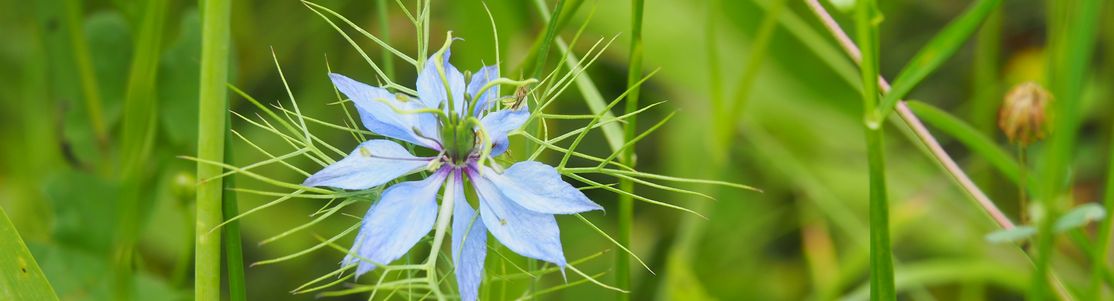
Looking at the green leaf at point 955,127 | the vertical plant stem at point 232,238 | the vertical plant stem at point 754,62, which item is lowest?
the vertical plant stem at point 232,238

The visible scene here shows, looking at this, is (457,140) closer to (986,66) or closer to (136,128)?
(136,128)

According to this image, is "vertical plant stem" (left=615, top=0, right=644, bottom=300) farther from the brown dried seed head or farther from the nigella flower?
the brown dried seed head

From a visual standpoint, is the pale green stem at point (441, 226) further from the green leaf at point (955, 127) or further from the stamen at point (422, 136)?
the green leaf at point (955, 127)

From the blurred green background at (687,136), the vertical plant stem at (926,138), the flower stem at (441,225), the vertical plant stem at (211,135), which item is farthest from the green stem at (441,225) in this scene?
the blurred green background at (687,136)

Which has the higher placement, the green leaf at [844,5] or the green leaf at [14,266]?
the green leaf at [844,5]

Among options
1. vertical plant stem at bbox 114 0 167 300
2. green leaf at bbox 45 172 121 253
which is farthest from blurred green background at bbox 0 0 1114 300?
vertical plant stem at bbox 114 0 167 300

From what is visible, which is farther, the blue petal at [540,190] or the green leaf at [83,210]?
the green leaf at [83,210]
